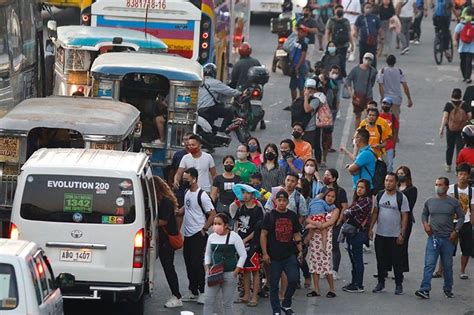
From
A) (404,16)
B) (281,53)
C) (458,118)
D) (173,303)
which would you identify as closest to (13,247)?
(173,303)

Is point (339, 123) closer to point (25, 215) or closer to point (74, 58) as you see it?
point (74, 58)

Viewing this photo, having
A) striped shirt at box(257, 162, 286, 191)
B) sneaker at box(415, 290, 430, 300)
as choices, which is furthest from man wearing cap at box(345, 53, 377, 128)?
sneaker at box(415, 290, 430, 300)

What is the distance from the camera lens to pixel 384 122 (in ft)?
74.7

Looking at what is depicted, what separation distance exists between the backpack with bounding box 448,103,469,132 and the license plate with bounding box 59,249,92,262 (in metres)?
10.4

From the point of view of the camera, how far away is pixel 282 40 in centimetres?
3347

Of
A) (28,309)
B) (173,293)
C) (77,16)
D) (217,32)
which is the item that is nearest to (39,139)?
(173,293)

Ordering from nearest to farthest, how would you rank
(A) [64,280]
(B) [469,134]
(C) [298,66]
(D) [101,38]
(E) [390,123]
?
(A) [64,280] < (B) [469,134] < (E) [390,123] < (D) [101,38] < (C) [298,66]

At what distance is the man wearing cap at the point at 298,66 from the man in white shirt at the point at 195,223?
1245 cm

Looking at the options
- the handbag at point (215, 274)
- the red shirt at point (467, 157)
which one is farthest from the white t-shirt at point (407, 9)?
the handbag at point (215, 274)

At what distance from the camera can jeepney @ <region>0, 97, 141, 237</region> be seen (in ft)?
58.6

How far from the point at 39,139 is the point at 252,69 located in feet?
30.0

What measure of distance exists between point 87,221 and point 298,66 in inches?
582

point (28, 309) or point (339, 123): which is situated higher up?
point (28, 309)

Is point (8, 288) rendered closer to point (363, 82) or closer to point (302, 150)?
point (302, 150)
